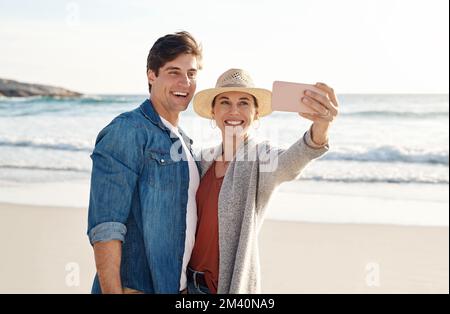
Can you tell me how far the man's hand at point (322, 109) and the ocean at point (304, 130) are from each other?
758cm

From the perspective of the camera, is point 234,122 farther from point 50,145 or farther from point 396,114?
point 396,114

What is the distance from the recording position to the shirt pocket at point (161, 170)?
280 cm

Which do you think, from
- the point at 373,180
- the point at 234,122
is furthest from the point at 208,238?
the point at 373,180

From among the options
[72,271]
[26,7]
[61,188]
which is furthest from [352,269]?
[26,7]

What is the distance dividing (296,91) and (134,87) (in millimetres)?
A: 17082

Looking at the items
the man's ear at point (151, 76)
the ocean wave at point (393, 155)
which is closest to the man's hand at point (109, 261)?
the man's ear at point (151, 76)

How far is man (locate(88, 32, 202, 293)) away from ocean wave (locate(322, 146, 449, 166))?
10.8m

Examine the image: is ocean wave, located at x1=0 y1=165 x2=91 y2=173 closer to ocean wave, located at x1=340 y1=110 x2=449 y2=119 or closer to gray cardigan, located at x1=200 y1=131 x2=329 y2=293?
ocean wave, located at x1=340 y1=110 x2=449 y2=119

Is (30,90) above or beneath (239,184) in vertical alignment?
above

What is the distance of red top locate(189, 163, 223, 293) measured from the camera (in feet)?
9.52

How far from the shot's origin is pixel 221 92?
10.5 feet

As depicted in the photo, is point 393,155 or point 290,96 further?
point 393,155

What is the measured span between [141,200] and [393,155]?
12.1 metres
